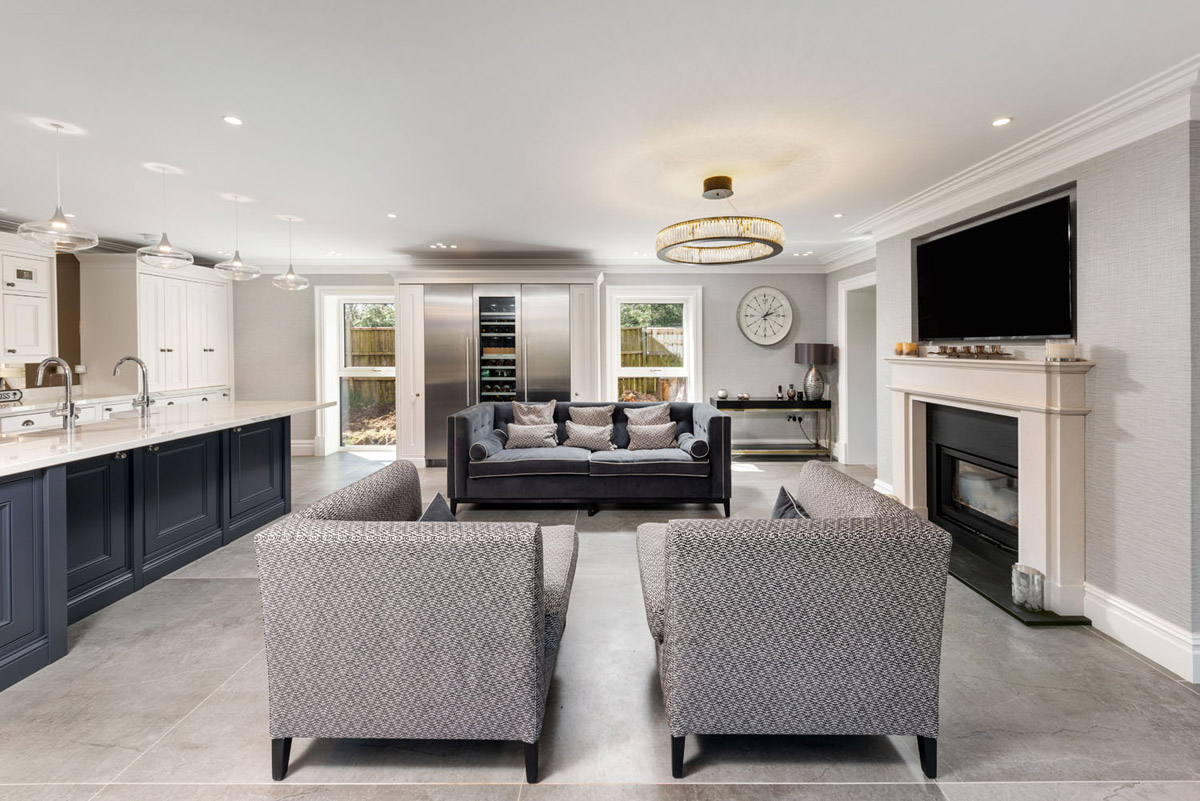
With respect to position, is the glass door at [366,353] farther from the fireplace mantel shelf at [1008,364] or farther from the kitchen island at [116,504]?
the fireplace mantel shelf at [1008,364]

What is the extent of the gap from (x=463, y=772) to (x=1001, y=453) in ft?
10.8

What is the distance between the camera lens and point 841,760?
1776mm

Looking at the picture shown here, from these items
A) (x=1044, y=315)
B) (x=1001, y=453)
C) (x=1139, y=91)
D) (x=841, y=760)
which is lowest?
(x=841, y=760)

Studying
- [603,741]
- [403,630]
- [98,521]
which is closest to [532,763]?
[603,741]

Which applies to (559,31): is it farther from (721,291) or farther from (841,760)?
(721,291)

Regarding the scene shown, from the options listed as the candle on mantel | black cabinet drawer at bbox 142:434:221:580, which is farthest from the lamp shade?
black cabinet drawer at bbox 142:434:221:580

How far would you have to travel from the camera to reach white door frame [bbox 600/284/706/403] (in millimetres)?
7180

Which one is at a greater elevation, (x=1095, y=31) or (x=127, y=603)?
(x=1095, y=31)

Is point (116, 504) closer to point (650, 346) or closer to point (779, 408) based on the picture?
point (650, 346)

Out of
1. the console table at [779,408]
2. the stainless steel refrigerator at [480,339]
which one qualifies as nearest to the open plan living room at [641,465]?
the stainless steel refrigerator at [480,339]

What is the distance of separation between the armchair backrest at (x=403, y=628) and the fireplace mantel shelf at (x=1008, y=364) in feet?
8.87

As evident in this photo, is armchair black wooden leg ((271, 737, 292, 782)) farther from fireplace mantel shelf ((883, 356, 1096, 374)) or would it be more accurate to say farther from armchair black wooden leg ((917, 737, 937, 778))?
fireplace mantel shelf ((883, 356, 1096, 374))

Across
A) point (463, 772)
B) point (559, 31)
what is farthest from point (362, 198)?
point (463, 772)

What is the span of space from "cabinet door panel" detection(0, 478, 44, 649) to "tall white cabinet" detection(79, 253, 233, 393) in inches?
169
